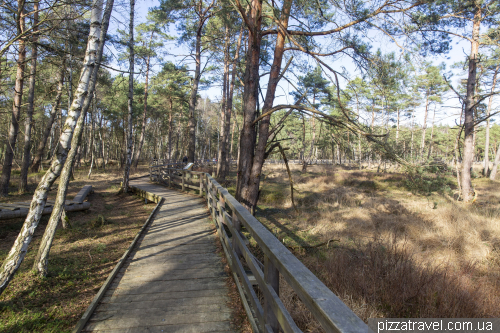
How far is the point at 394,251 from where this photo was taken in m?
5.00

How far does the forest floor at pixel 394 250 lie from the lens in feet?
11.1

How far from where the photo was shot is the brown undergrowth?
10.4 ft

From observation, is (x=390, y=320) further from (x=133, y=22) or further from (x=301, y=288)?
(x=133, y=22)

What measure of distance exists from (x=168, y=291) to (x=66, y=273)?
228 centimetres

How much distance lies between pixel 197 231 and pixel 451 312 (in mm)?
4614

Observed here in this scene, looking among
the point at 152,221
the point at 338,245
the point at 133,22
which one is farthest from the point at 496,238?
the point at 133,22

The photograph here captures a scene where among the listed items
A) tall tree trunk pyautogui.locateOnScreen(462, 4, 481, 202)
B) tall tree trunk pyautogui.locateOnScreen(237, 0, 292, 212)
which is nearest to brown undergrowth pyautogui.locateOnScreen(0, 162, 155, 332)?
tall tree trunk pyautogui.locateOnScreen(237, 0, 292, 212)

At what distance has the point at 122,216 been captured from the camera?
359 inches

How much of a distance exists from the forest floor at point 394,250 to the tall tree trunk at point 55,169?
3.73m

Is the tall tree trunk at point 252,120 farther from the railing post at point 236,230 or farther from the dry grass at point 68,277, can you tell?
the railing post at point 236,230

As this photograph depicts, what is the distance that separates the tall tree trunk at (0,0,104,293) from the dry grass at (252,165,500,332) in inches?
148

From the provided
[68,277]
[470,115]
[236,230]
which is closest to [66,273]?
[68,277]

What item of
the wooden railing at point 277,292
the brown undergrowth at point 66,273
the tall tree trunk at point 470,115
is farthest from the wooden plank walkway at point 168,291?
the tall tree trunk at point 470,115

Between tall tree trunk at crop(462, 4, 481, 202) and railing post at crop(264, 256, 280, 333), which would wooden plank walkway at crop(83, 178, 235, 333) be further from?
tall tree trunk at crop(462, 4, 481, 202)
